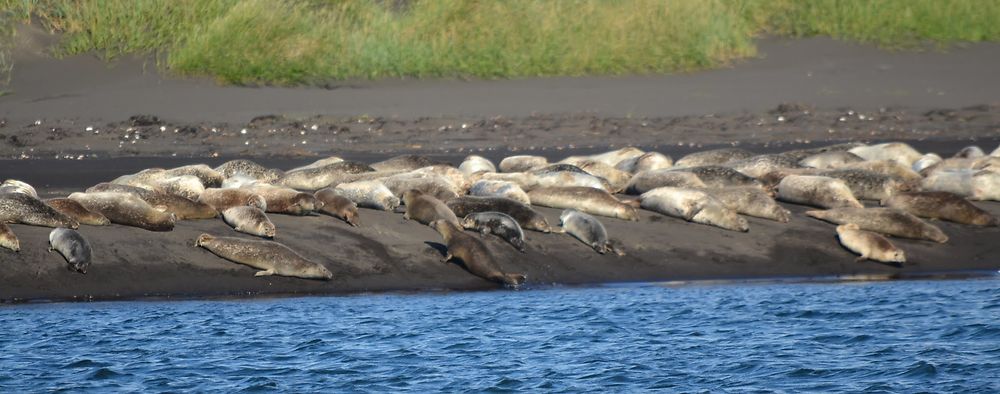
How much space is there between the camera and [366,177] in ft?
38.6

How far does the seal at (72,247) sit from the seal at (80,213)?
18.2 inches

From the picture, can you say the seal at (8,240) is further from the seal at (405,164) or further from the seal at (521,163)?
the seal at (521,163)

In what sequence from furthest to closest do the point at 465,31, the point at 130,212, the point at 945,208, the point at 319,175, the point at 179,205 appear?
1. the point at 465,31
2. the point at 319,175
3. the point at 945,208
4. the point at 179,205
5. the point at 130,212

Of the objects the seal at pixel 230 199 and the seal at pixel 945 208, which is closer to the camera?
the seal at pixel 230 199

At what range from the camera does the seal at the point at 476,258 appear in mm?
9500

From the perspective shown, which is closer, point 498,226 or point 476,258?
point 476,258

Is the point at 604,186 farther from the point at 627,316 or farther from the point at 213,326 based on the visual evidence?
the point at 213,326

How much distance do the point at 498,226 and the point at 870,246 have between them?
2607mm

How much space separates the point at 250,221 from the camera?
9938mm

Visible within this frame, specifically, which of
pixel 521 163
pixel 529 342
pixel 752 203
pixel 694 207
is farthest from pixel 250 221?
pixel 521 163

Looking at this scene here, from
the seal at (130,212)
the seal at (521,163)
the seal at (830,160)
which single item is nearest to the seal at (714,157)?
the seal at (830,160)

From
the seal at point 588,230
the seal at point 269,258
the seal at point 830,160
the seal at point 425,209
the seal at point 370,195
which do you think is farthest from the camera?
the seal at point 830,160

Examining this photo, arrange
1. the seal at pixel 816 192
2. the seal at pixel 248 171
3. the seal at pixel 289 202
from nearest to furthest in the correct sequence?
the seal at pixel 289 202, the seal at pixel 816 192, the seal at pixel 248 171

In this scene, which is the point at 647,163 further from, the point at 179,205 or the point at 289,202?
the point at 179,205
